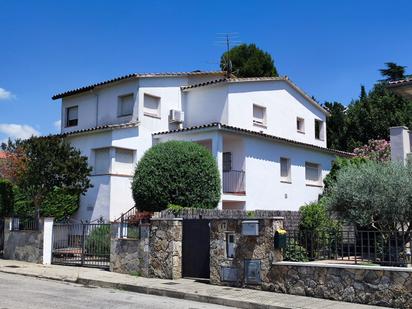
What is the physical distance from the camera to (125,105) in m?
25.7

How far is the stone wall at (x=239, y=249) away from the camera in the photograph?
12.1 meters

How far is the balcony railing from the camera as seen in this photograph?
75.2 ft

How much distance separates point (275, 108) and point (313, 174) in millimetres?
4048

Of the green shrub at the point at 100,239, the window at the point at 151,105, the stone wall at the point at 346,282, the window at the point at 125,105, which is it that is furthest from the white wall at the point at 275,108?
the stone wall at the point at 346,282

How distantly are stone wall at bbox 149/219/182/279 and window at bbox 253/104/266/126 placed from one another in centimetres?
1297

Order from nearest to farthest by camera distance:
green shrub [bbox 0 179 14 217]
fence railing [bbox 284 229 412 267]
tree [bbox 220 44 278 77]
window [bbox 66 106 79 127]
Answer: fence railing [bbox 284 229 412 267] < green shrub [bbox 0 179 14 217] < window [bbox 66 106 79 127] < tree [bbox 220 44 278 77]

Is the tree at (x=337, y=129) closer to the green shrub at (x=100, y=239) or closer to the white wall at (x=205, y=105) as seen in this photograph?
the white wall at (x=205, y=105)

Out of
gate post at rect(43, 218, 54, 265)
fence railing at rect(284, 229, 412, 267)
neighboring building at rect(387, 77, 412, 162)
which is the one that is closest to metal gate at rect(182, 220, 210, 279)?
fence railing at rect(284, 229, 412, 267)

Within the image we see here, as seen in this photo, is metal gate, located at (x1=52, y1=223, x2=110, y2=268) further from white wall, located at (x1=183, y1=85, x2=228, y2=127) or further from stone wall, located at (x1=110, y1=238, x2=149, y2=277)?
white wall, located at (x1=183, y1=85, x2=228, y2=127)

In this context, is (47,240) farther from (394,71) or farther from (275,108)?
(394,71)

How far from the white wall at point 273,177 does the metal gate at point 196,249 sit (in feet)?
30.2

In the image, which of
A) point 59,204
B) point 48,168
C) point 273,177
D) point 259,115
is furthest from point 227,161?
point 48,168

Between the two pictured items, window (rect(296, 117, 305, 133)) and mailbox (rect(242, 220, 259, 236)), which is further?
window (rect(296, 117, 305, 133))

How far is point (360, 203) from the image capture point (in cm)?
1394
